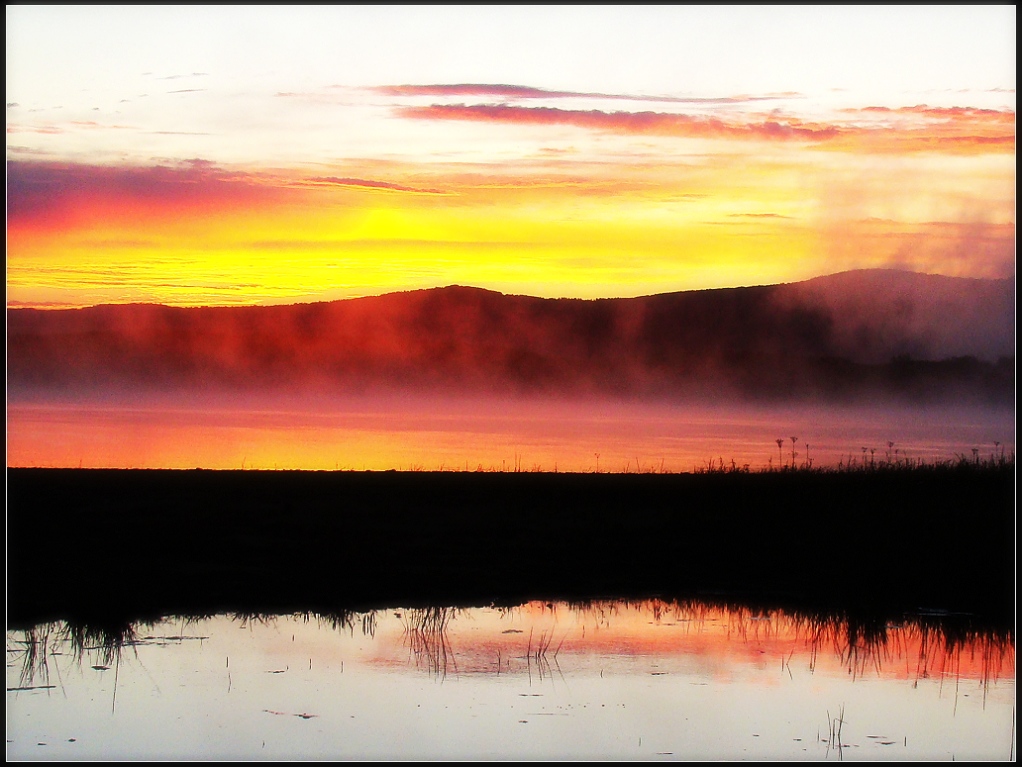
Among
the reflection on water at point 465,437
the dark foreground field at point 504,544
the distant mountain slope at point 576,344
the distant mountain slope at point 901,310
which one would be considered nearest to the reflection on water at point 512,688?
the dark foreground field at point 504,544

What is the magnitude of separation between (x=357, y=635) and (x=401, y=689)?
6.85ft

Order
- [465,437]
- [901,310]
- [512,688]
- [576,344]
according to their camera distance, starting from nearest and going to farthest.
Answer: [512,688] → [465,437] → [901,310] → [576,344]

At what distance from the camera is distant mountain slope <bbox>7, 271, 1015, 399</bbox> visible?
6600 cm

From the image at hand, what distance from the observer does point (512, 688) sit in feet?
38.9

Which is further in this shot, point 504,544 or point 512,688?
point 504,544

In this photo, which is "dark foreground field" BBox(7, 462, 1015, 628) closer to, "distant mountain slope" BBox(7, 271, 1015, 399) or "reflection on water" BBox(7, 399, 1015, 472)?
"reflection on water" BBox(7, 399, 1015, 472)

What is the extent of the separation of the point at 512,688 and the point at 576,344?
8263 centimetres

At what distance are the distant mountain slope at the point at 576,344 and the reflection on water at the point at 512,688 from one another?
48.3m

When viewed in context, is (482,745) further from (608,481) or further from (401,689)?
(608,481)

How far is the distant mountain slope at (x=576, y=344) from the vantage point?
6600 centimetres

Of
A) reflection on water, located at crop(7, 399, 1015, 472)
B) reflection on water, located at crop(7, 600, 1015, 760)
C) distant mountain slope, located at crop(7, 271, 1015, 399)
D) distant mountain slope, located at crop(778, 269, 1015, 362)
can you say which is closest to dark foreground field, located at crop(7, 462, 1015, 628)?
reflection on water, located at crop(7, 600, 1015, 760)

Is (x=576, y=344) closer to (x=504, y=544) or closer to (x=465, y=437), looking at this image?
(x=465, y=437)

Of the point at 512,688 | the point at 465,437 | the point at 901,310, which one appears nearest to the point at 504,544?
the point at 512,688

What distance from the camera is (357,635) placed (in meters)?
13.9
